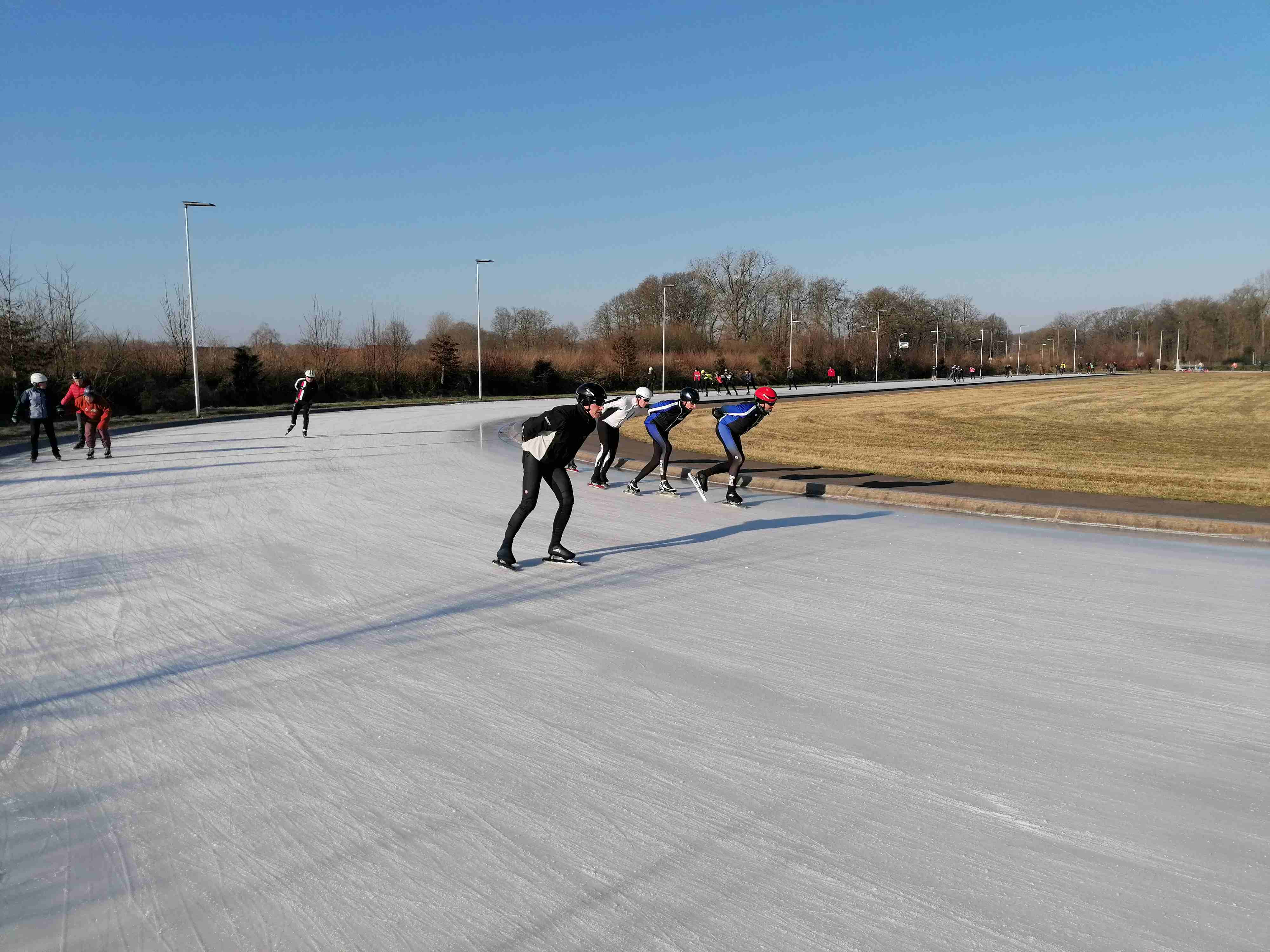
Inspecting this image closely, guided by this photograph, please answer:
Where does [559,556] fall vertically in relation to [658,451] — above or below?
below

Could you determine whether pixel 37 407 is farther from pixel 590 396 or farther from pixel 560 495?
pixel 590 396

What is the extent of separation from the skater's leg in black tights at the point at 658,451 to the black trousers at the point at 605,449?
64 centimetres

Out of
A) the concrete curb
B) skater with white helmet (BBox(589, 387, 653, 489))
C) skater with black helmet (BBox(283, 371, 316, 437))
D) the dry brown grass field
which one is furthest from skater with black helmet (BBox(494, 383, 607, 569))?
skater with black helmet (BBox(283, 371, 316, 437))

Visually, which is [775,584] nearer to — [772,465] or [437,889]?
[437,889]

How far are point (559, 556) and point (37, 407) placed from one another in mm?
14392

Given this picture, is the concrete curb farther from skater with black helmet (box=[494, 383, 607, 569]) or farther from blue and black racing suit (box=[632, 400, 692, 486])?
skater with black helmet (box=[494, 383, 607, 569])

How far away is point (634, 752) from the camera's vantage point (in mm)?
4297

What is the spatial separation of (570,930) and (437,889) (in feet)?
1.71

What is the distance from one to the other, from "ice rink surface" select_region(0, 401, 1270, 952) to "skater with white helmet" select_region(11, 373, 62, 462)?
34.6 feet

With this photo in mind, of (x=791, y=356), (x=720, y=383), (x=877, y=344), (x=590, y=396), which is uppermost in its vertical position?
(x=877, y=344)

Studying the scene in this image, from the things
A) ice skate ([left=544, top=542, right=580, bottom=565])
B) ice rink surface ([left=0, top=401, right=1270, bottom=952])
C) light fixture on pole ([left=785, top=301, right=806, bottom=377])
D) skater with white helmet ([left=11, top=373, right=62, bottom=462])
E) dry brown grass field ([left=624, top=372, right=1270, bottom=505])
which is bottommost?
ice rink surface ([left=0, top=401, right=1270, bottom=952])

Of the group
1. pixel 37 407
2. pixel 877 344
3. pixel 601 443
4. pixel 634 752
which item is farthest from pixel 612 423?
pixel 877 344

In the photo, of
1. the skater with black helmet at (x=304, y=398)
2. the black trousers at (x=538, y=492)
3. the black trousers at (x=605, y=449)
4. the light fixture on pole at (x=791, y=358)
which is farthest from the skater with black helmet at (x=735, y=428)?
the light fixture on pole at (x=791, y=358)

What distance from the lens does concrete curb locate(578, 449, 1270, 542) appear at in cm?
1038
